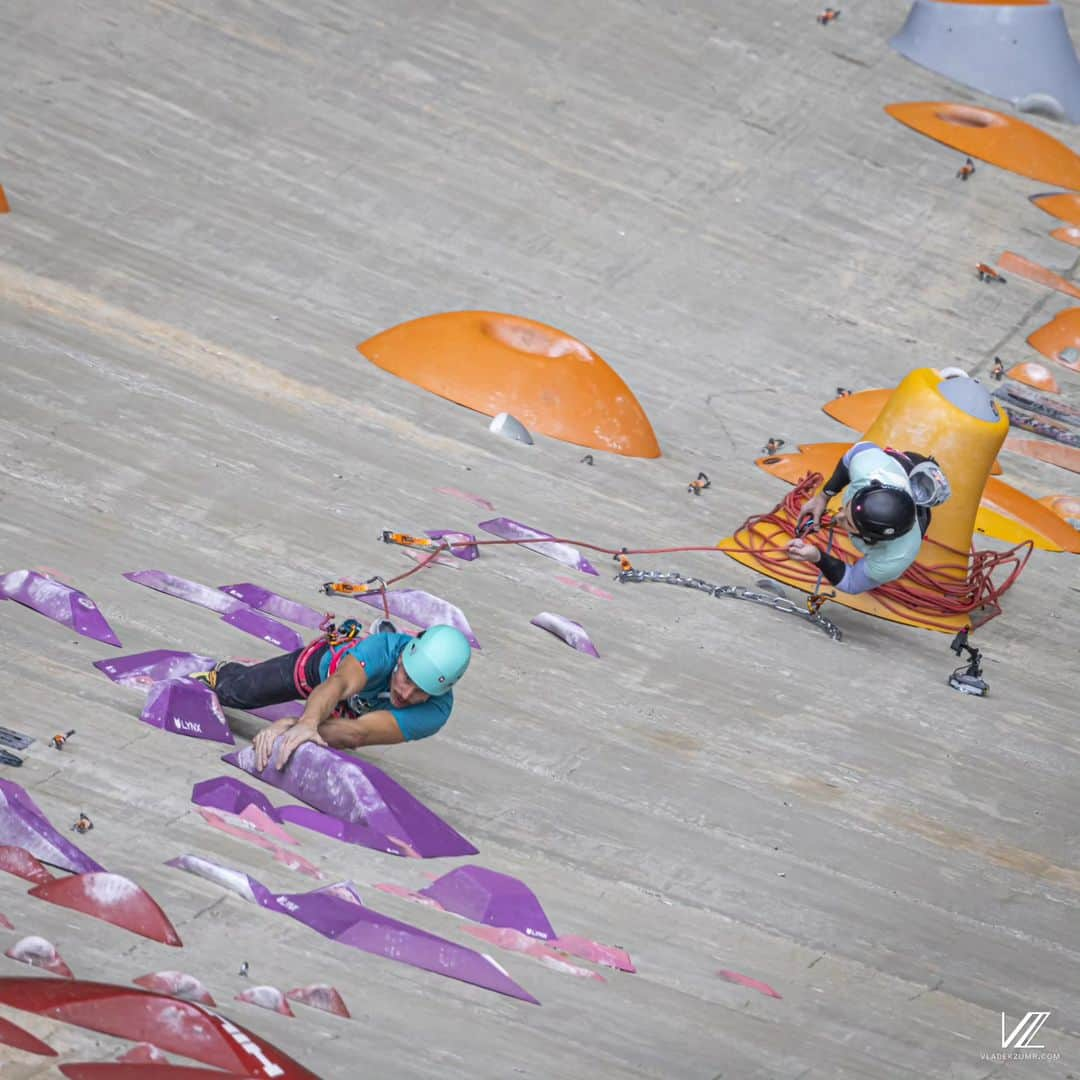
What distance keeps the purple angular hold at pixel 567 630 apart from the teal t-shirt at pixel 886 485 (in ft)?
4.85

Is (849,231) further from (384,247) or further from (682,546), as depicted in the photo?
(682,546)

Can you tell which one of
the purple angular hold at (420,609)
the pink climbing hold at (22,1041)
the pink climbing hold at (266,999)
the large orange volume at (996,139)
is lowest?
the purple angular hold at (420,609)

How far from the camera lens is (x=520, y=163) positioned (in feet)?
44.8

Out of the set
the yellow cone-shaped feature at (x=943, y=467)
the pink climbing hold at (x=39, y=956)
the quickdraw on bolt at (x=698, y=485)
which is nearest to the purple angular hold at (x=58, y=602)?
the pink climbing hold at (x=39, y=956)

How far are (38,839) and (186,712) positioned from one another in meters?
1.07

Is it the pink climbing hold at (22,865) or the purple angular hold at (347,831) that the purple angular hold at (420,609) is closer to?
the purple angular hold at (347,831)

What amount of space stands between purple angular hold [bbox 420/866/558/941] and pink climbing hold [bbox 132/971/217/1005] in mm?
1068

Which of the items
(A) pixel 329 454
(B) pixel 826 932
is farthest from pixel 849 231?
(B) pixel 826 932

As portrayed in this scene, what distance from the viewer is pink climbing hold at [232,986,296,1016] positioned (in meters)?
5.22

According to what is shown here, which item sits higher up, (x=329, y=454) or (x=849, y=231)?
(x=849, y=231)

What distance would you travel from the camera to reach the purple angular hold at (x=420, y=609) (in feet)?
26.9

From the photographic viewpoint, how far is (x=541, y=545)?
923 centimetres

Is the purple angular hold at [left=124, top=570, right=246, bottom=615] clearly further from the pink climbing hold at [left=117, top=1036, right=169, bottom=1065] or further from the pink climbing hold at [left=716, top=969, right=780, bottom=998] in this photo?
the pink climbing hold at [left=117, top=1036, right=169, bottom=1065]

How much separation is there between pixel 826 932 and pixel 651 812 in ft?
2.80
